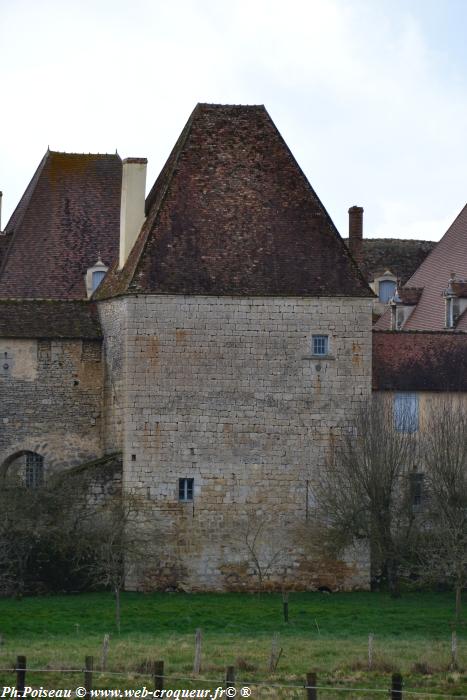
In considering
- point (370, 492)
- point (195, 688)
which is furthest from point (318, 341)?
point (195, 688)

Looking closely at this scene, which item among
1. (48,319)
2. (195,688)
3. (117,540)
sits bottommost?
(195,688)

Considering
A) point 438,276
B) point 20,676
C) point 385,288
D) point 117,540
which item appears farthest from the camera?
point 385,288

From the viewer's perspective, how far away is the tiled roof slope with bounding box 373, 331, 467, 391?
53.2m

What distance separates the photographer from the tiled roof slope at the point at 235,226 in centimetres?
5022

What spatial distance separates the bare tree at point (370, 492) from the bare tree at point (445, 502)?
522mm

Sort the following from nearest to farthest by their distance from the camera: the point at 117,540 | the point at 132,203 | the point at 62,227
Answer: the point at 117,540, the point at 132,203, the point at 62,227

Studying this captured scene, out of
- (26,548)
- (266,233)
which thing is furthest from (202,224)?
(26,548)

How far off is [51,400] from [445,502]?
10878 millimetres

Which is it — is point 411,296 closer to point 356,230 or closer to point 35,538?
point 356,230

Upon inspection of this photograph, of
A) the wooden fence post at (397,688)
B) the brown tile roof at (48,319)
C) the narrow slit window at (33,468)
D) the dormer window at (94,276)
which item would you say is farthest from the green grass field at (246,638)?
the dormer window at (94,276)

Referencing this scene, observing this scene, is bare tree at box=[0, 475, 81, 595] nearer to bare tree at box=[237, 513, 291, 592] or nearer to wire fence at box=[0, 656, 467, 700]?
bare tree at box=[237, 513, 291, 592]

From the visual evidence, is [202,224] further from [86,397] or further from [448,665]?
[448,665]

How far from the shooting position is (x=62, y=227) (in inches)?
2265

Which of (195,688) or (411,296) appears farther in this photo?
(411,296)
